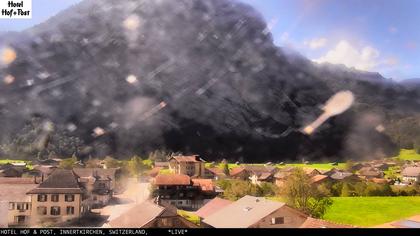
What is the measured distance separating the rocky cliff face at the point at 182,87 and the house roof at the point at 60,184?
52 cm

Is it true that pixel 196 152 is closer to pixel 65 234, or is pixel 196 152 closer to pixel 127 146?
pixel 127 146

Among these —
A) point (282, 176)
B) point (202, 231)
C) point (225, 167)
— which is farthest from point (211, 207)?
point (282, 176)

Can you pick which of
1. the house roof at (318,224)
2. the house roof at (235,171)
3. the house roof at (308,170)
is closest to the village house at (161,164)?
the house roof at (235,171)

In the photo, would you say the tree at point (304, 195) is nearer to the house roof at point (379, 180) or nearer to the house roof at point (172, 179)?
the house roof at point (379, 180)

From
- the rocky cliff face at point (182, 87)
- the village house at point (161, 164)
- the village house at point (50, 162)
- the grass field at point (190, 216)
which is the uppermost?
the rocky cliff face at point (182, 87)

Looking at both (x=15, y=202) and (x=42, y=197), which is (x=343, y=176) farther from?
(x=15, y=202)

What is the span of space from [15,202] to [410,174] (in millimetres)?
5827

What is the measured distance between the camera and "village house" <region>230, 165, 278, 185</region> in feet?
19.0

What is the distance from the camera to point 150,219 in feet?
15.4

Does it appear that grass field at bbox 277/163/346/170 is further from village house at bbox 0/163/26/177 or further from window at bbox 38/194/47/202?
village house at bbox 0/163/26/177

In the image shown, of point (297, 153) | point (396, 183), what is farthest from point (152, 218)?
point (396, 183)

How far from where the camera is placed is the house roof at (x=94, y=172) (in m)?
5.29

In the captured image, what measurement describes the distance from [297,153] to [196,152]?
1.63 meters

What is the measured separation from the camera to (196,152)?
5.54 m
